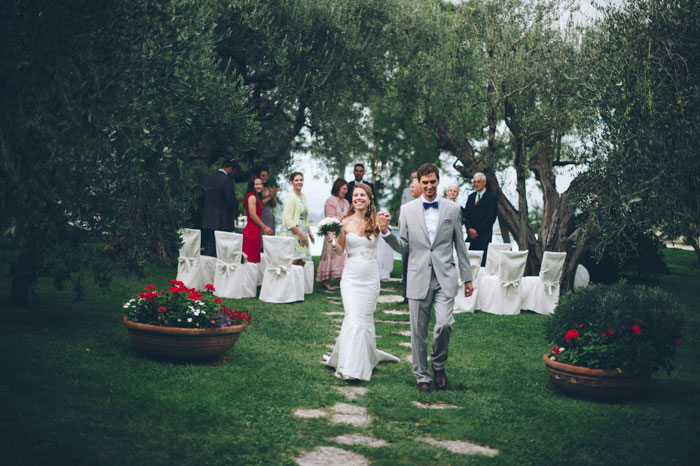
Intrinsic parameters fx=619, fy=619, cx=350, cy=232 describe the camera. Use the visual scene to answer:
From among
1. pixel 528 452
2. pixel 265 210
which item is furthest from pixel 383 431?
pixel 265 210

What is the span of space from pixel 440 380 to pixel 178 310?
2780 mm

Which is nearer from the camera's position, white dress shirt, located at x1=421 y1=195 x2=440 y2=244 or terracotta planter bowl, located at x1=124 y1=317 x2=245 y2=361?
white dress shirt, located at x1=421 y1=195 x2=440 y2=244

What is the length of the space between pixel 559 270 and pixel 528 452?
742 centimetres

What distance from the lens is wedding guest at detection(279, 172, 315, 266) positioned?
1215cm

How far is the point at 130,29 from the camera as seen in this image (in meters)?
5.79

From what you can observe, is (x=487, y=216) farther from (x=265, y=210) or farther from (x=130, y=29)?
(x=130, y=29)

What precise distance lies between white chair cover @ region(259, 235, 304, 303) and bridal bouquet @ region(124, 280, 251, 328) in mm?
4401

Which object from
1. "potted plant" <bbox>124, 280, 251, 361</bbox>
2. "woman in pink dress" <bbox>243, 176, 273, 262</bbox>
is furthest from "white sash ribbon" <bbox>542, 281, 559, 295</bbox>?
"potted plant" <bbox>124, 280, 251, 361</bbox>

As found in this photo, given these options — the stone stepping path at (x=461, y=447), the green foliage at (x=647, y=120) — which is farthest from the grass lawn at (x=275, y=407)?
the green foliage at (x=647, y=120)

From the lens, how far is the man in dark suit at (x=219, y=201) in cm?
Result: 1195

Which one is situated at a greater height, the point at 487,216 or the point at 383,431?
the point at 487,216

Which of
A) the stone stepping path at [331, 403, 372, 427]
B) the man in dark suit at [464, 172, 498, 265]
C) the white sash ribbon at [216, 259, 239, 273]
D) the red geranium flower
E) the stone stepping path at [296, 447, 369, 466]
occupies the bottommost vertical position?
the stone stepping path at [296, 447, 369, 466]

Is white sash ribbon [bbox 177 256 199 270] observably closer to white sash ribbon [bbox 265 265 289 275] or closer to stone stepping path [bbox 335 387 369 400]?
white sash ribbon [bbox 265 265 289 275]

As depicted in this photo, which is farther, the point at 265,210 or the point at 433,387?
the point at 265,210
